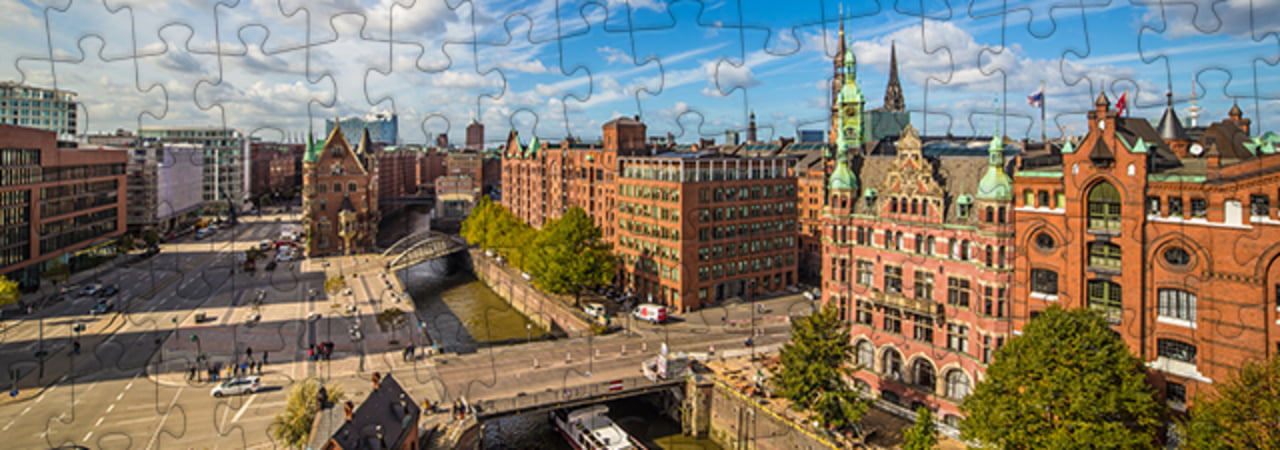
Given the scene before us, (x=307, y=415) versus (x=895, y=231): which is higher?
(x=895, y=231)

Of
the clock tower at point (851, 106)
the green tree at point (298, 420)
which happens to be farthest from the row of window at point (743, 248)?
the green tree at point (298, 420)

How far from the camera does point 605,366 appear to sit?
38.3m

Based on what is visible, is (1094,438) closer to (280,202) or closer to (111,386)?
(111,386)

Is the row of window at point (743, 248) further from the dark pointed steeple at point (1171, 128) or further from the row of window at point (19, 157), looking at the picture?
the row of window at point (19, 157)

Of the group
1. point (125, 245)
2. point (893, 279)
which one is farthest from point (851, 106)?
point (125, 245)

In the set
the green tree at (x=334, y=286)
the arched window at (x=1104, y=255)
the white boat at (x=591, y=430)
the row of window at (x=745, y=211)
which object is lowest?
the white boat at (x=591, y=430)

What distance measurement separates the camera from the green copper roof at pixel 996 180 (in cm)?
2855

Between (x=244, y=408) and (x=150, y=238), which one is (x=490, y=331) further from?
(x=150, y=238)

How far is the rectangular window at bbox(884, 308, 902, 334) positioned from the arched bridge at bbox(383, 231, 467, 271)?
48430 mm

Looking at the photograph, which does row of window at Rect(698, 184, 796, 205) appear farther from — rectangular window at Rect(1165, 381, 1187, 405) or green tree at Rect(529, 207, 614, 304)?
rectangular window at Rect(1165, 381, 1187, 405)

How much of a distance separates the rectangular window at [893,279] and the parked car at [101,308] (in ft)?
157

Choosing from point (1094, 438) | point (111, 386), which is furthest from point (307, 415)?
point (1094, 438)

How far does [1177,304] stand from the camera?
2406cm

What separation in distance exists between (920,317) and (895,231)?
4.02m
